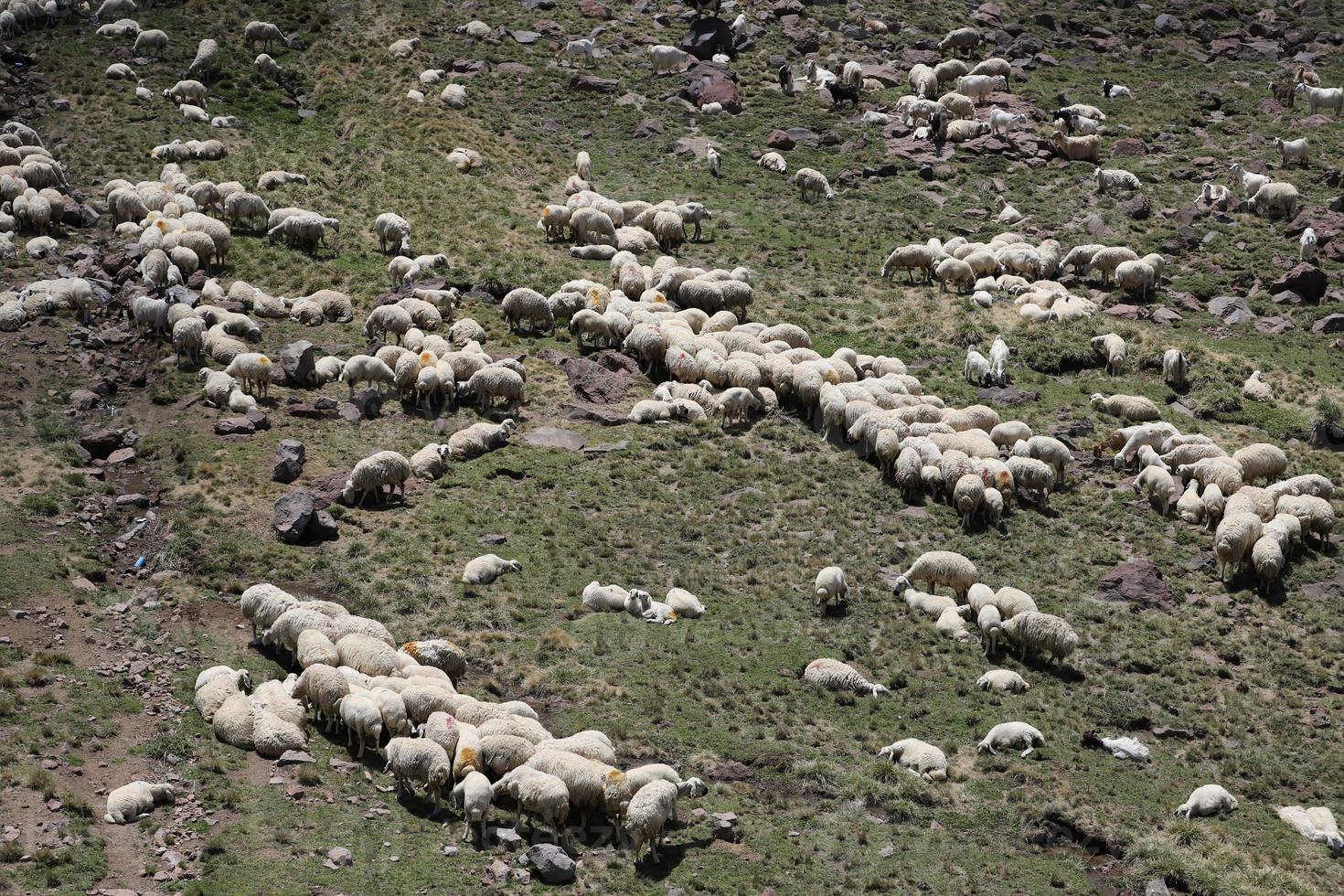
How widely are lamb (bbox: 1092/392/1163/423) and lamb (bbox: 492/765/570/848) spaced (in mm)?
20998

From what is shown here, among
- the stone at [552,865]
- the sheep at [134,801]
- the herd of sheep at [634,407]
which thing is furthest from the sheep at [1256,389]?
the sheep at [134,801]

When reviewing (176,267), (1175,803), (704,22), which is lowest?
(1175,803)

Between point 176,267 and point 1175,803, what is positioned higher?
point 176,267

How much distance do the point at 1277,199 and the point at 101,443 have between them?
38.4 metres

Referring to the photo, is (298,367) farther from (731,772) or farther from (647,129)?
(647,129)

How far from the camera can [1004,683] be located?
25.1 metres

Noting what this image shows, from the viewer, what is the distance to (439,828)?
65.9ft

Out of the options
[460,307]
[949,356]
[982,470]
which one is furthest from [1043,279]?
[460,307]

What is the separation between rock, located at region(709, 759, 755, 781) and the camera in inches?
874

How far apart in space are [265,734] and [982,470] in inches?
677

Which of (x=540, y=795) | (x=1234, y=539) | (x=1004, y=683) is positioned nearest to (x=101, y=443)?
(x=540, y=795)

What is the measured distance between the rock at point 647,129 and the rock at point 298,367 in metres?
22.2

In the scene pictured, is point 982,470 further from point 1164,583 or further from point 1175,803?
point 1175,803

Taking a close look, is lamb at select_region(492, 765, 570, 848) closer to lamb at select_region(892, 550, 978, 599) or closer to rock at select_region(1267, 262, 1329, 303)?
lamb at select_region(892, 550, 978, 599)
